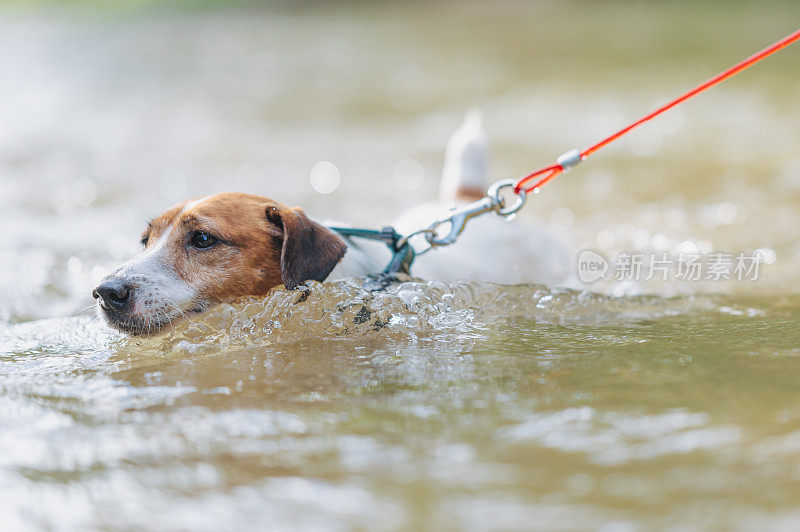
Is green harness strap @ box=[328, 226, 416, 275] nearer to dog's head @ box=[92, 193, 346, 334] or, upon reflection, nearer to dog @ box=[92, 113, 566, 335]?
dog @ box=[92, 113, 566, 335]

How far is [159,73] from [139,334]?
1345 centimetres

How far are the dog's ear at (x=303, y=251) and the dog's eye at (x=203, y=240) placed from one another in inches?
11.8

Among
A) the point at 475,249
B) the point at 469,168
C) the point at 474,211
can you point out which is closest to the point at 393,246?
the point at 474,211

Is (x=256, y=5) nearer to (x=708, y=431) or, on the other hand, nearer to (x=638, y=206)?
(x=638, y=206)

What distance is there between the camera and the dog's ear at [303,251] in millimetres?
3576

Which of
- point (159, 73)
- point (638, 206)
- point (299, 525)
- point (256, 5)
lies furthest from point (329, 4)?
point (299, 525)

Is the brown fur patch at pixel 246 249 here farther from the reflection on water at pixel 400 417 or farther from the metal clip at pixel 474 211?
the metal clip at pixel 474 211

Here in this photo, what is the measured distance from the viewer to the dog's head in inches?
134

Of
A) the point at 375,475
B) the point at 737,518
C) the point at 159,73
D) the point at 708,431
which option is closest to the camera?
the point at 737,518

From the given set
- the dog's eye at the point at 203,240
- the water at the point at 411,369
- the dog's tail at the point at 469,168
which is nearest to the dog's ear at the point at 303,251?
the water at the point at 411,369

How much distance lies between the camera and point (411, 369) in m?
3.09

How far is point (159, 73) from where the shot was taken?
15797 mm

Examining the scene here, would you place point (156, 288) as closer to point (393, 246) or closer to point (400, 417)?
point (393, 246)

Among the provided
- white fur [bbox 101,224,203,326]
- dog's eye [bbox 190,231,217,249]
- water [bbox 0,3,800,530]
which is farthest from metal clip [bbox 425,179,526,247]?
white fur [bbox 101,224,203,326]
